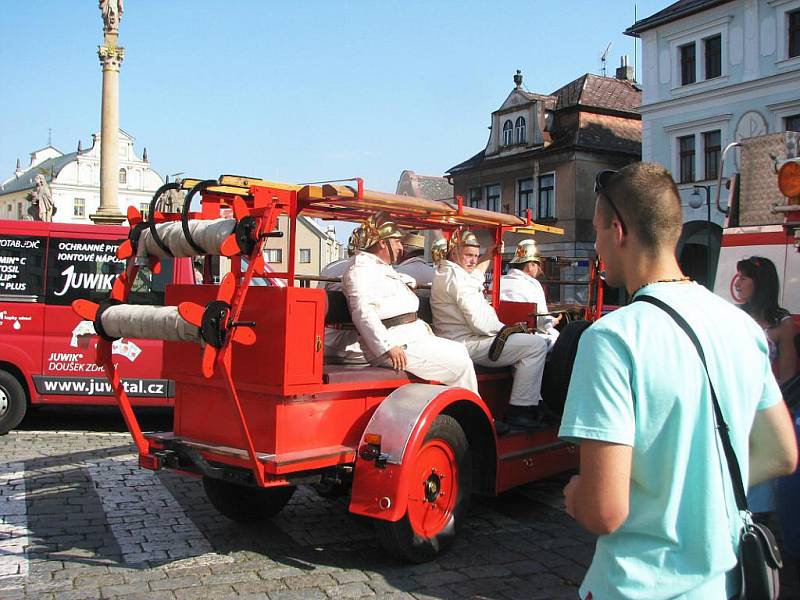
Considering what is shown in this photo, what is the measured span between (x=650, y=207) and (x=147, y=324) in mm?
3495

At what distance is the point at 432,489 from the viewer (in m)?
5.27

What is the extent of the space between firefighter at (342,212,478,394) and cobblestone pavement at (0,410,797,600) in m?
1.19

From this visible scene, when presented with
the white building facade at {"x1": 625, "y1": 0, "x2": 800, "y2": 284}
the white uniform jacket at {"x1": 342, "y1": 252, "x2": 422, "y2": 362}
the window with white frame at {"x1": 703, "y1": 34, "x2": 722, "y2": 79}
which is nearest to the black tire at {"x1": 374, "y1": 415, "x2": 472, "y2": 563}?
the white uniform jacket at {"x1": 342, "y1": 252, "x2": 422, "y2": 362}

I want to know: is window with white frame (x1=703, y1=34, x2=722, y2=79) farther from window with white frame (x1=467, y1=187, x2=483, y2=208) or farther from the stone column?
the stone column

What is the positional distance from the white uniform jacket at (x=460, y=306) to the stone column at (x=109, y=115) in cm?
1821

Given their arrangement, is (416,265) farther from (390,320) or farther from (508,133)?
(508,133)

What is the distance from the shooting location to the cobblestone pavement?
4.73m

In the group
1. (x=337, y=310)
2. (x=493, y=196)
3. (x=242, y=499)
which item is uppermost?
(x=493, y=196)

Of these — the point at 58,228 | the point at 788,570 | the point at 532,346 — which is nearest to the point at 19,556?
the point at 532,346

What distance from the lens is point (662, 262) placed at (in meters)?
1.94

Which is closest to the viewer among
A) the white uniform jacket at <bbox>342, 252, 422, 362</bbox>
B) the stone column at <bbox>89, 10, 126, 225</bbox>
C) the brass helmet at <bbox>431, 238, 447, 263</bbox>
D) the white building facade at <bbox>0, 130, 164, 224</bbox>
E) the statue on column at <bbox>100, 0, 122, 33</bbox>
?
the white uniform jacket at <bbox>342, 252, 422, 362</bbox>

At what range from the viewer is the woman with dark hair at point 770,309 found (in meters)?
5.16

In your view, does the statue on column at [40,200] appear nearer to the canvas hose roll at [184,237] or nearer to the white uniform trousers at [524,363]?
the canvas hose roll at [184,237]

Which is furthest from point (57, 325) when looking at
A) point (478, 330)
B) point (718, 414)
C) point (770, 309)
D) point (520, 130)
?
point (520, 130)
